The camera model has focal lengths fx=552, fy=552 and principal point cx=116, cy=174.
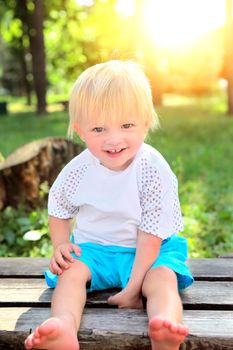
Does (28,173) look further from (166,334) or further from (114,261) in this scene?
(166,334)

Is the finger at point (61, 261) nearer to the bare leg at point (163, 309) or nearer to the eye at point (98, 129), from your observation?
the bare leg at point (163, 309)

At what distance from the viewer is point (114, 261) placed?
7.80 ft

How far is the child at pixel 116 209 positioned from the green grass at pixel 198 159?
1.36 meters

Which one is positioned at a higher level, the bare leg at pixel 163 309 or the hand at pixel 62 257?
the hand at pixel 62 257

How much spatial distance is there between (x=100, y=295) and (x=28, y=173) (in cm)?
215

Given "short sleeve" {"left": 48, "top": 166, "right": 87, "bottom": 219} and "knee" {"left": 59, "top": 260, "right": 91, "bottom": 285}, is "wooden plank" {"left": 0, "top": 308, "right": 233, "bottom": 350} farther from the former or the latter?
"short sleeve" {"left": 48, "top": 166, "right": 87, "bottom": 219}

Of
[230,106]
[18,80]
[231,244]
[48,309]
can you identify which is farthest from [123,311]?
[18,80]

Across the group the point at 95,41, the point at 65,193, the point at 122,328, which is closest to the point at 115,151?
the point at 65,193

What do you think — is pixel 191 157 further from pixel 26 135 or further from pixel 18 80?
pixel 18 80

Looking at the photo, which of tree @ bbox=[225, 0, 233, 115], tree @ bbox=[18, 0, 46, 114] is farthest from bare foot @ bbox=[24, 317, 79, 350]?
tree @ bbox=[18, 0, 46, 114]

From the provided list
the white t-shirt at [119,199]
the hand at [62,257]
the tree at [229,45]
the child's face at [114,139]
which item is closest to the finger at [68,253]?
the hand at [62,257]

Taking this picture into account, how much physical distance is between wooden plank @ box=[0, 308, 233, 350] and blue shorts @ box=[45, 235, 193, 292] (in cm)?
21

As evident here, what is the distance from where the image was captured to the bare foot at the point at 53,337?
179 centimetres

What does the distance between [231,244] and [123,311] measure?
1.82 m
